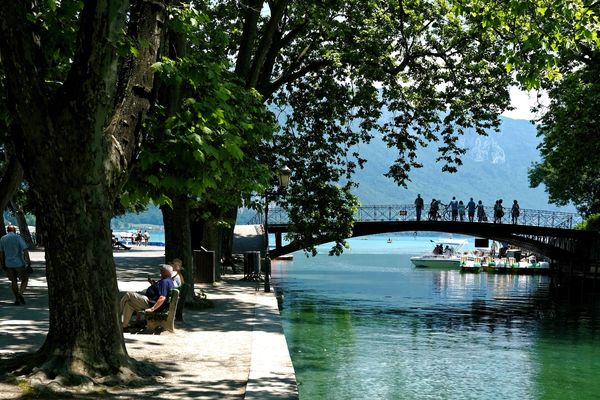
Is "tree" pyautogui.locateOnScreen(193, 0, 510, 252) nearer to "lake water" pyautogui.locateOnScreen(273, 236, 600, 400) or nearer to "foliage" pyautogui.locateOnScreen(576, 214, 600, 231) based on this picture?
"lake water" pyautogui.locateOnScreen(273, 236, 600, 400)

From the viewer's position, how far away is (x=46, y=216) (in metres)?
8.55

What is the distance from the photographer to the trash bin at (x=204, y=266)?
24828 mm

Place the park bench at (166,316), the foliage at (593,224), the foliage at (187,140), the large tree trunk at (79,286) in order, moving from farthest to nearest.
→ the foliage at (593,224)
the park bench at (166,316)
the foliage at (187,140)
the large tree trunk at (79,286)

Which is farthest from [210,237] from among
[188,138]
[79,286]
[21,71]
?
[21,71]

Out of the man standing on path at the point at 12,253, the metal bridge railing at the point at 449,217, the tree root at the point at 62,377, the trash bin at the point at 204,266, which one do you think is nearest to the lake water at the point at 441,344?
the trash bin at the point at 204,266

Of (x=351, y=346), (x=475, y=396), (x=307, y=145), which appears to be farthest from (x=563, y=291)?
(x=475, y=396)

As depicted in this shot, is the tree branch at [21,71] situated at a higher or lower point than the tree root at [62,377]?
higher

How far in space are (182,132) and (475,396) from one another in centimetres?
747

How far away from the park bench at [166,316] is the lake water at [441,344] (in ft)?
8.19

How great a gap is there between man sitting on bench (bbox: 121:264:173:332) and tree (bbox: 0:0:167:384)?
13.6ft

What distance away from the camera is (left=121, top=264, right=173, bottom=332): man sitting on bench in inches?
514

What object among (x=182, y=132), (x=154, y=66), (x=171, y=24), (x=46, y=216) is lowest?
(x=46, y=216)

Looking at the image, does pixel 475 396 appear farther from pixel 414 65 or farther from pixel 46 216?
pixel 414 65

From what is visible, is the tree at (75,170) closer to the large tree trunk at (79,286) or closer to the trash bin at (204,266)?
the large tree trunk at (79,286)
